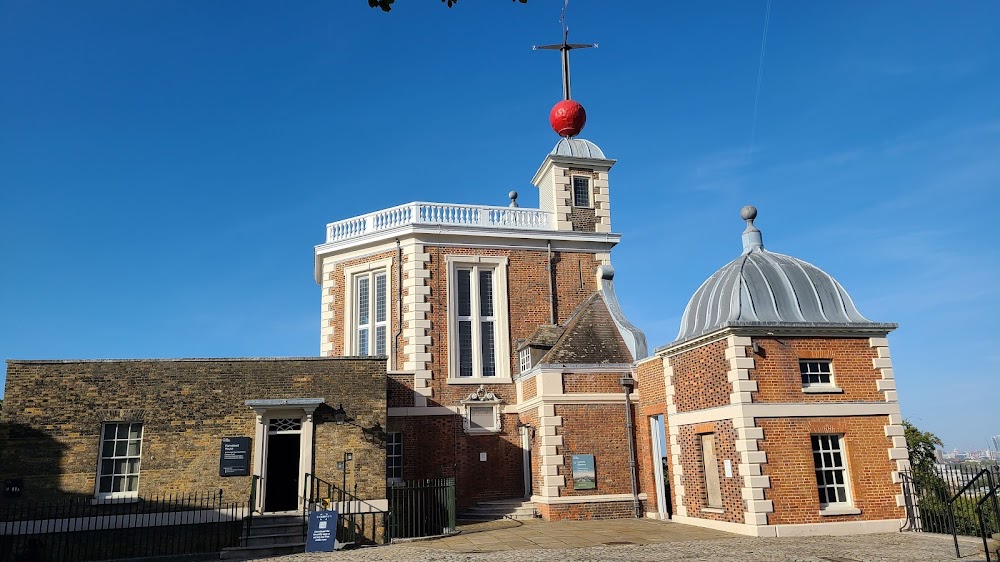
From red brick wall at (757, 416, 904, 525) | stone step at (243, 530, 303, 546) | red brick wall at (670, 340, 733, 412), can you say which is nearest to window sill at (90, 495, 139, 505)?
stone step at (243, 530, 303, 546)

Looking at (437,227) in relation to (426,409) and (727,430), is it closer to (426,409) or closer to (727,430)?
(426,409)

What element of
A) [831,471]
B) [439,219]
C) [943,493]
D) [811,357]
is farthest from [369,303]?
[943,493]

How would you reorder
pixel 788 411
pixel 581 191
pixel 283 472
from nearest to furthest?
pixel 788 411, pixel 283 472, pixel 581 191

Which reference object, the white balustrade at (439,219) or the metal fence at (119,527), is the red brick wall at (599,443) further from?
the metal fence at (119,527)

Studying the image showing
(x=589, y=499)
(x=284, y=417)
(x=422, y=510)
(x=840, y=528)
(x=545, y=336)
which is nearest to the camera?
(x=840, y=528)

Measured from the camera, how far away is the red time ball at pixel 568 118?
26.3 meters

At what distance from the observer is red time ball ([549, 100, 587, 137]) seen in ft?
86.4

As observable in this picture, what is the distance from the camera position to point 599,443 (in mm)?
19547

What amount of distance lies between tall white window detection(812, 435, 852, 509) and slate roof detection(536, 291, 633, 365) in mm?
6086

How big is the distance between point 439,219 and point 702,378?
10.4 metres

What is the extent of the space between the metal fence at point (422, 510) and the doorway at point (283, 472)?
8.61 ft

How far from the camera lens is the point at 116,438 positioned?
16.9 meters

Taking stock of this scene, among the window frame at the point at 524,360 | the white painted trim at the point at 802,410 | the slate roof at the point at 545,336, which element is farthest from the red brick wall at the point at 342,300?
the white painted trim at the point at 802,410

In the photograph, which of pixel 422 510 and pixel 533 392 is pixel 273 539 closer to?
pixel 422 510
